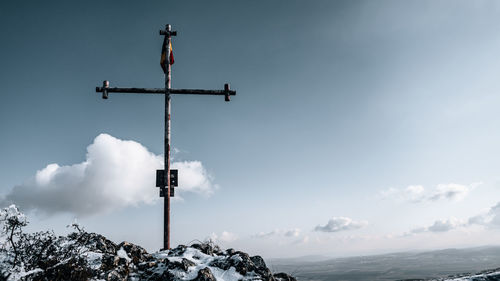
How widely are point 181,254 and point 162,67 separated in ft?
27.0

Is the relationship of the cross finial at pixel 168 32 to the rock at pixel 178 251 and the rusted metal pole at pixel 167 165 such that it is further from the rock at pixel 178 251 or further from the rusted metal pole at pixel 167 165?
the rock at pixel 178 251

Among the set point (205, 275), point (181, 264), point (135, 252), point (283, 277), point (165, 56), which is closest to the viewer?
point (205, 275)

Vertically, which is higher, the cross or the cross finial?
the cross finial

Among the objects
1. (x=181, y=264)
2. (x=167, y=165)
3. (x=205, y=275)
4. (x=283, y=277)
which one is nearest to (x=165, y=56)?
(x=167, y=165)

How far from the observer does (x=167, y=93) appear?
36.6 ft

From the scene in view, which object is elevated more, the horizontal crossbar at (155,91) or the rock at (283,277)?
the horizontal crossbar at (155,91)

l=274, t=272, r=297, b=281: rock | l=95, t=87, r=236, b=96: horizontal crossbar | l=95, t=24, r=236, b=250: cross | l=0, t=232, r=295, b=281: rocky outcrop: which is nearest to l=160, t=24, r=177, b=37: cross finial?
l=95, t=24, r=236, b=250: cross

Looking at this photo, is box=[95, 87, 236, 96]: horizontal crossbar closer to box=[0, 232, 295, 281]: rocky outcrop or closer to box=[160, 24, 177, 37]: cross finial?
box=[160, 24, 177, 37]: cross finial

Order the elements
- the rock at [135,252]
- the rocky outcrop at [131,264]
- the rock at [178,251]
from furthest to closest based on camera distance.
A: the rock at [178,251]
the rock at [135,252]
the rocky outcrop at [131,264]

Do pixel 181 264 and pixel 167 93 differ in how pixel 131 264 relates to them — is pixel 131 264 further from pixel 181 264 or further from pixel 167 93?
pixel 167 93

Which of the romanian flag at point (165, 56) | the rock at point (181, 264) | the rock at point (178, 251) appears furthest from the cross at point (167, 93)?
the rock at point (181, 264)

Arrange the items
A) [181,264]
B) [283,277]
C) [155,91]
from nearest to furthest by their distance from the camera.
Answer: [181,264]
[283,277]
[155,91]

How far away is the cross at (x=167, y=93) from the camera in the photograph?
33.0 ft

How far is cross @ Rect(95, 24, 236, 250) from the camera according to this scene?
10.1 m
